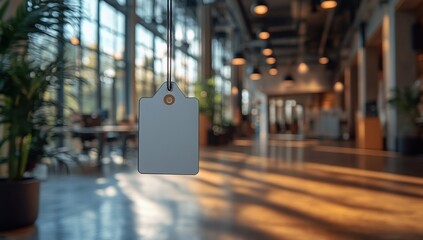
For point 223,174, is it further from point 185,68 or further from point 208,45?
point 185,68

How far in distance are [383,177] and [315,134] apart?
1715cm

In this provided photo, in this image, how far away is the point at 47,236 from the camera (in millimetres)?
2797

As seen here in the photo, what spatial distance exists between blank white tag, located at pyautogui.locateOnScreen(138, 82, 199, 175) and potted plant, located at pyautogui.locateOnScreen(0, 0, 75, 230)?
215cm

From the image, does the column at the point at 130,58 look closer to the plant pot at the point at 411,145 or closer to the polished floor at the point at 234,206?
the polished floor at the point at 234,206

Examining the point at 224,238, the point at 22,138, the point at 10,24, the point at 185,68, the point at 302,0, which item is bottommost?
the point at 224,238

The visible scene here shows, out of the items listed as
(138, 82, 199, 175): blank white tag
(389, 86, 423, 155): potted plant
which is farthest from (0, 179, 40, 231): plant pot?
(389, 86, 423, 155): potted plant

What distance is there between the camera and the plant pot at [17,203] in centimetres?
292

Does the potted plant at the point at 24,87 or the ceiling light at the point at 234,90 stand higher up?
the ceiling light at the point at 234,90

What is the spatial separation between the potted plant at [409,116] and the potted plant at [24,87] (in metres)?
8.16

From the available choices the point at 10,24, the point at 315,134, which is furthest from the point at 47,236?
the point at 315,134

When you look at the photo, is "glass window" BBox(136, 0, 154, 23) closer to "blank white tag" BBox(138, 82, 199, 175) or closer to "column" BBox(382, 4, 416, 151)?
"column" BBox(382, 4, 416, 151)

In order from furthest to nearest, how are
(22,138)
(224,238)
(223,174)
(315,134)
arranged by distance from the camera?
(315,134) → (223,174) → (22,138) → (224,238)

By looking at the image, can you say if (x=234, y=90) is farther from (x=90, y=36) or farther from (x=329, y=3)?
(x=329, y=3)

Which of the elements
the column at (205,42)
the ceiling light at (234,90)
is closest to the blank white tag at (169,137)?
the column at (205,42)
